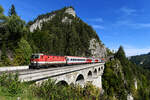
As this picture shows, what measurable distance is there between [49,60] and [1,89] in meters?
16.2

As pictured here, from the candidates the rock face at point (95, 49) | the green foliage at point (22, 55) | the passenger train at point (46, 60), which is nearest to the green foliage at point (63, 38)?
the rock face at point (95, 49)

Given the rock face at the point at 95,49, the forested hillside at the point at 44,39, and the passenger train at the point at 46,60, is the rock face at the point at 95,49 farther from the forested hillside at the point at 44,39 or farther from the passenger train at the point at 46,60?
the passenger train at the point at 46,60

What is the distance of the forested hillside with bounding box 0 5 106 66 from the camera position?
37469 millimetres

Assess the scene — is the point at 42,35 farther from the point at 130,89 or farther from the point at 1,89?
the point at 1,89

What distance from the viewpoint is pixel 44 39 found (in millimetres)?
66125

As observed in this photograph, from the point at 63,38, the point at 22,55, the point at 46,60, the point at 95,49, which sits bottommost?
the point at 46,60

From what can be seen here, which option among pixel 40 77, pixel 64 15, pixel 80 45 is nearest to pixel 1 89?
pixel 40 77

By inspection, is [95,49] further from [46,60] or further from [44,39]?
[46,60]

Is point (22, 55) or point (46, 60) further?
point (22, 55)

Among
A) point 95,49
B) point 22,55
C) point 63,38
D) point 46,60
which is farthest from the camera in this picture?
point 95,49

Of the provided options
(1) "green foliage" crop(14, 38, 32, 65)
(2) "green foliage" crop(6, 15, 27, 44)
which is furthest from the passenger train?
(2) "green foliage" crop(6, 15, 27, 44)

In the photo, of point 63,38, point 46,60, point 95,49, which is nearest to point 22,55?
point 46,60

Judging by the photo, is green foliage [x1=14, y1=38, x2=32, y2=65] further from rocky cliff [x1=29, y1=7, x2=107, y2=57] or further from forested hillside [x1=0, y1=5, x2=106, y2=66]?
rocky cliff [x1=29, y1=7, x2=107, y2=57]

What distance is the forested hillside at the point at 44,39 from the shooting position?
123ft
